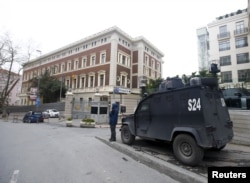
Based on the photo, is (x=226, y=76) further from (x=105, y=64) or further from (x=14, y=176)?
(x=14, y=176)

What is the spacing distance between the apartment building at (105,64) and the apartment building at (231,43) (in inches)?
556

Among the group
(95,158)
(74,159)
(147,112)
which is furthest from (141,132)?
(74,159)

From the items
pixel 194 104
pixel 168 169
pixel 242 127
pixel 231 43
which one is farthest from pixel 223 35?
pixel 168 169

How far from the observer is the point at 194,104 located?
516 cm

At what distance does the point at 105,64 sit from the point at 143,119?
2929cm

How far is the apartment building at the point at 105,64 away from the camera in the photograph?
34.4 m

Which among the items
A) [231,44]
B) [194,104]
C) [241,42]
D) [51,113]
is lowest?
[51,113]

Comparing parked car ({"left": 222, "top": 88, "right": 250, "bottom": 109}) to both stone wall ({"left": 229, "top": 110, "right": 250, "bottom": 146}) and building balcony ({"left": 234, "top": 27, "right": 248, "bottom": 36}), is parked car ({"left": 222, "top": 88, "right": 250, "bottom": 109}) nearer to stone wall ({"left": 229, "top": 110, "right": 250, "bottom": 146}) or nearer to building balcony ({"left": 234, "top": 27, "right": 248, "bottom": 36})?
stone wall ({"left": 229, "top": 110, "right": 250, "bottom": 146})

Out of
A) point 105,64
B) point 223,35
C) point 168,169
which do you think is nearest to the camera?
point 168,169

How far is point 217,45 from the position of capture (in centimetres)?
3659

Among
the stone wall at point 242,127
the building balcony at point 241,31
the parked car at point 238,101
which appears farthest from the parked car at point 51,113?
the building balcony at point 241,31

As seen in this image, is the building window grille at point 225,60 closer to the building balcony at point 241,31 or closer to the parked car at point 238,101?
the building balcony at point 241,31

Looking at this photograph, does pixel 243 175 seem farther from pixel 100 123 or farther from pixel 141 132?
pixel 100 123

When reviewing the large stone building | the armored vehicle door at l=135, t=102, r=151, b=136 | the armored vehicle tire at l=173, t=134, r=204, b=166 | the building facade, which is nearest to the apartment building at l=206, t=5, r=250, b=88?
the large stone building
